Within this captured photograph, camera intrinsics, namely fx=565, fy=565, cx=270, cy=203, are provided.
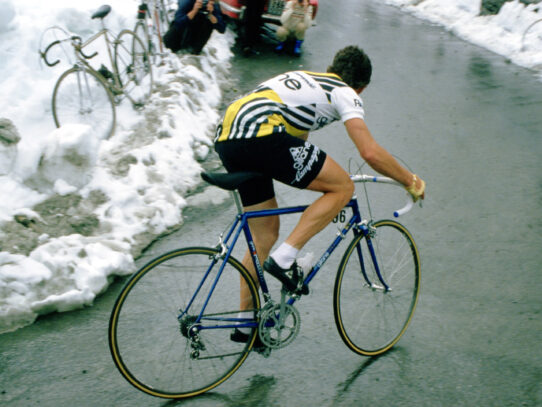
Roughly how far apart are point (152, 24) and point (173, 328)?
6.43 m

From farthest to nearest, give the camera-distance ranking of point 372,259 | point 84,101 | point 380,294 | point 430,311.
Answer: point 84,101 < point 430,311 < point 380,294 < point 372,259

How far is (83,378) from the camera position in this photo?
346 centimetres

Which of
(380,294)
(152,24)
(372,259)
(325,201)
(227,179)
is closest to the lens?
(227,179)

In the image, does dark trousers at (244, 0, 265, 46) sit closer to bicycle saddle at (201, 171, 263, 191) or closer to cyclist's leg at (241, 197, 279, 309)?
cyclist's leg at (241, 197, 279, 309)

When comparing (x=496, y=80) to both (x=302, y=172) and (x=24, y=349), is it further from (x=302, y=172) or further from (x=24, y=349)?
(x=24, y=349)

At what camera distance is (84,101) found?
6.25 meters

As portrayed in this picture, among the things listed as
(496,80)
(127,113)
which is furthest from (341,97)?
(496,80)

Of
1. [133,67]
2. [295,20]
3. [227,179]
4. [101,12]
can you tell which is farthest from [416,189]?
[295,20]

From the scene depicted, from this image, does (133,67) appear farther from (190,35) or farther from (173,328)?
(173,328)

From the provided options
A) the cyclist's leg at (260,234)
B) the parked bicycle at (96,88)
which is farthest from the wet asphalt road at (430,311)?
the parked bicycle at (96,88)

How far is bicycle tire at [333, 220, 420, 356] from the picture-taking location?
365cm

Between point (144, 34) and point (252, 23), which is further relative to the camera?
point (252, 23)

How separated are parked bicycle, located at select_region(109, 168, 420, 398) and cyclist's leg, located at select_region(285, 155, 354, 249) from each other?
0.11 m

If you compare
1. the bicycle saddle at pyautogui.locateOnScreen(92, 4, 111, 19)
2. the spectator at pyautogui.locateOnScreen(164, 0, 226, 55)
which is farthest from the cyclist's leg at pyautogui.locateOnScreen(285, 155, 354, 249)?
the spectator at pyautogui.locateOnScreen(164, 0, 226, 55)
